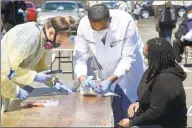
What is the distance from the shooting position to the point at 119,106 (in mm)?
4621

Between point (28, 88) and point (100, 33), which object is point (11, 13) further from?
point (28, 88)

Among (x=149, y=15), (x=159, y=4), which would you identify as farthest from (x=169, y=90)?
(x=149, y=15)

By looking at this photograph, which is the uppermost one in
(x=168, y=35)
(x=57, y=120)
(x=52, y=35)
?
(x=52, y=35)

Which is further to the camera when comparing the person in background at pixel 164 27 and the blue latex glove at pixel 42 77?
the person in background at pixel 164 27

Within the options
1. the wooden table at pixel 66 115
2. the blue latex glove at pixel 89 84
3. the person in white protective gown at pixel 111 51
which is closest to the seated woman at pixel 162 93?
the wooden table at pixel 66 115

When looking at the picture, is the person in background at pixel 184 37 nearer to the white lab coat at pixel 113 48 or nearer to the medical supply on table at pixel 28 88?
the white lab coat at pixel 113 48

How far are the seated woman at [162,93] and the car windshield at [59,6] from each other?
61.9 ft

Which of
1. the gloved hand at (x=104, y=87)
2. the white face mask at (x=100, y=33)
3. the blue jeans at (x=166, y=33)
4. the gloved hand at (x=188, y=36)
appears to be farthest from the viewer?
the blue jeans at (x=166, y=33)

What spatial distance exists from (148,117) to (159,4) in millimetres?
9669

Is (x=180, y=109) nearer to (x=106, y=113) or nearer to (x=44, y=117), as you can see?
(x=106, y=113)

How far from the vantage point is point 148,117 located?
143 inches

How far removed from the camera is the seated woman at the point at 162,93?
11.6 feet

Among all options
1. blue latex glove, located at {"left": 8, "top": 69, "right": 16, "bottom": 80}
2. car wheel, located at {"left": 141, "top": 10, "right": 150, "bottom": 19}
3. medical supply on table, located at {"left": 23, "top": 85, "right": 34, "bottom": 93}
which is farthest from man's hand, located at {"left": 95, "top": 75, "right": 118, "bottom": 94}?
car wheel, located at {"left": 141, "top": 10, "right": 150, "bottom": 19}

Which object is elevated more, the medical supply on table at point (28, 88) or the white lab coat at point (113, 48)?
the white lab coat at point (113, 48)
